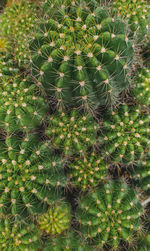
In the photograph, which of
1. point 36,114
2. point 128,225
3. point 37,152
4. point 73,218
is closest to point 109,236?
point 128,225

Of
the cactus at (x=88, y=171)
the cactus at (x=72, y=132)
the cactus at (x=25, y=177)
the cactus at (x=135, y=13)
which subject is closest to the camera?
the cactus at (x=25, y=177)

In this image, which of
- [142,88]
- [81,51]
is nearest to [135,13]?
[142,88]

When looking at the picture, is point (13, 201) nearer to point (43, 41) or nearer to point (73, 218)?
point (73, 218)

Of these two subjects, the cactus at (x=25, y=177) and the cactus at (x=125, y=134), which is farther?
the cactus at (x=125, y=134)

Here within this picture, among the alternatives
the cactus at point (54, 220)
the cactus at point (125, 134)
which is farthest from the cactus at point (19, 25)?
the cactus at point (54, 220)

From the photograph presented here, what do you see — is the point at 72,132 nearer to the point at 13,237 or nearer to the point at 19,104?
the point at 19,104

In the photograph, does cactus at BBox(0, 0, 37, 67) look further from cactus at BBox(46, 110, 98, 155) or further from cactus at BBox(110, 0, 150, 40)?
cactus at BBox(110, 0, 150, 40)

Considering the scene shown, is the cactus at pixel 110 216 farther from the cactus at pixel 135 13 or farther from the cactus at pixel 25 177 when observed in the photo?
the cactus at pixel 135 13
